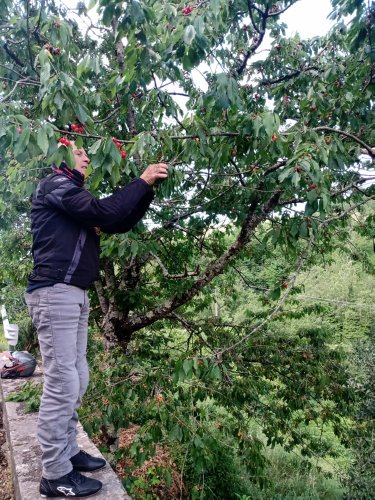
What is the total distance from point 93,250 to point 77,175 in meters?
0.37

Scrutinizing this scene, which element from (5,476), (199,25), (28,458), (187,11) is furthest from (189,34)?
(5,476)

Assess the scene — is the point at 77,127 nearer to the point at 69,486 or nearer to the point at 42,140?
the point at 42,140

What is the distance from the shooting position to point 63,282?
1.95 meters

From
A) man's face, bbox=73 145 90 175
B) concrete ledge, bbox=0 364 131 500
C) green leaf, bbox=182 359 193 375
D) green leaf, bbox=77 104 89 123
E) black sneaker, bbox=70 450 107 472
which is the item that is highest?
Answer: green leaf, bbox=77 104 89 123

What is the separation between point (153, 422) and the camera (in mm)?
2678

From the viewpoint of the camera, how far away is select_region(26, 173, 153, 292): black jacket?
1912 mm

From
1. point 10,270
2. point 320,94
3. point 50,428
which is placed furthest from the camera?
point 10,270

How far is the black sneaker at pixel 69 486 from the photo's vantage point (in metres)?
1.96

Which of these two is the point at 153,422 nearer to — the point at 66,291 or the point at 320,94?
the point at 66,291

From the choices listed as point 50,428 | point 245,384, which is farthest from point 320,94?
point 50,428

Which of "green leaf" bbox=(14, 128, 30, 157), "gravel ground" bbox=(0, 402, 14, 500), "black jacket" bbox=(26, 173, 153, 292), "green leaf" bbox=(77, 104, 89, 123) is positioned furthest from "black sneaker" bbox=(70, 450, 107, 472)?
"green leaf" bbox=(77, 104, 89, 123)

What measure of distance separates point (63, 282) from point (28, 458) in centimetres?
116

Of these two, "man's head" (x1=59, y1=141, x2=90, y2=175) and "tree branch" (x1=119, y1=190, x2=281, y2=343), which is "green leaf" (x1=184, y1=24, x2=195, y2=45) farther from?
"tree branch" (x1=119, y1=190, x2=281, y2=343)

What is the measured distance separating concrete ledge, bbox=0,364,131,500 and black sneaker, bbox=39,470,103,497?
5cm
